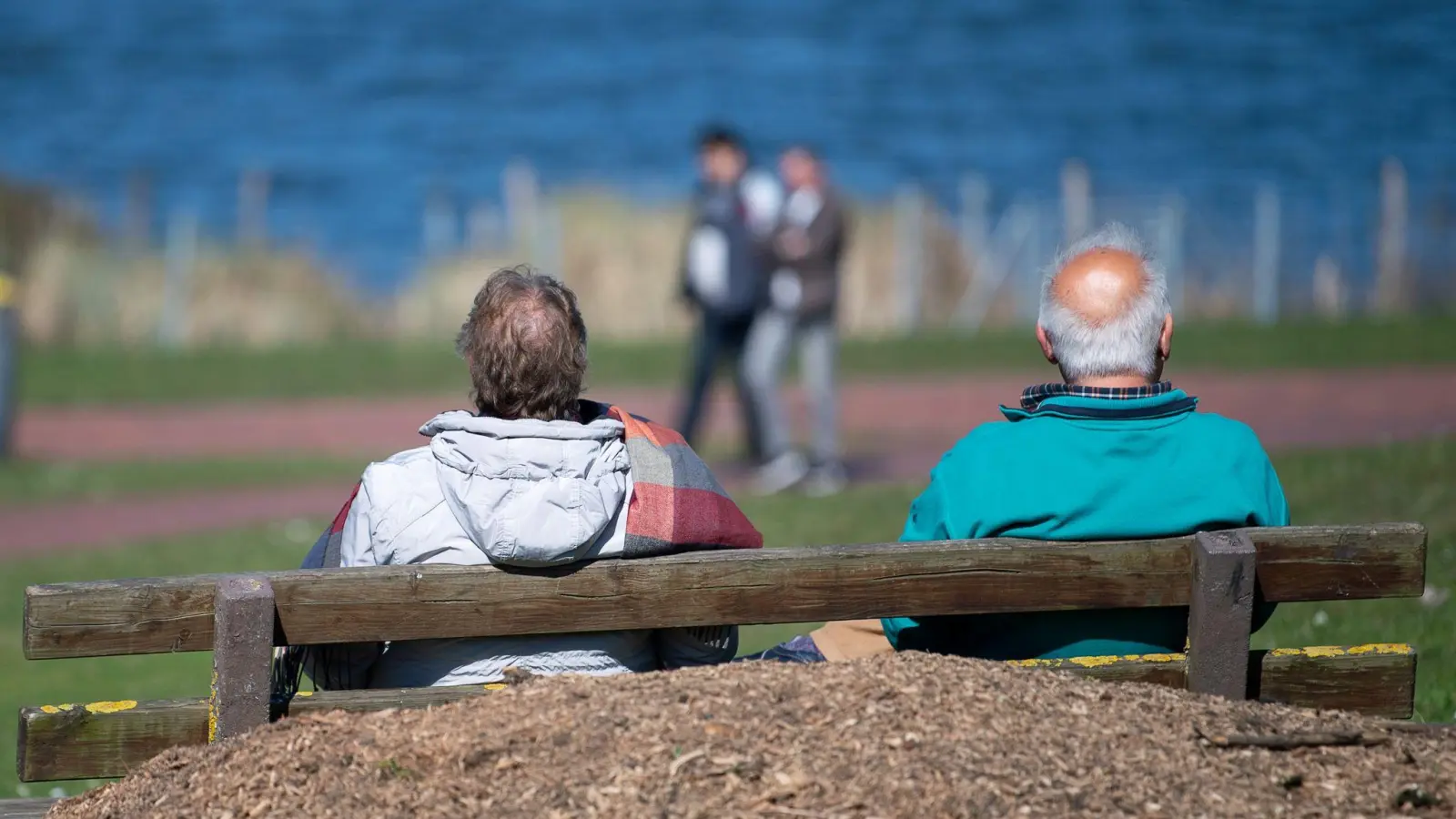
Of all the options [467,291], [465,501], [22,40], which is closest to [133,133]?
[22,40]

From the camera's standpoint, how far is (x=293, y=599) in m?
3.28

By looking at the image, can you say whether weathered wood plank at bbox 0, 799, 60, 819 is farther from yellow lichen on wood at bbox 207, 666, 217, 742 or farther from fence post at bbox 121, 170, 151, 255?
fence post at bbox 121, 170, 151, 255

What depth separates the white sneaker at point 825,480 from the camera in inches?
459

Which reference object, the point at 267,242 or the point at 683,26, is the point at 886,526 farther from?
the point at 683,26

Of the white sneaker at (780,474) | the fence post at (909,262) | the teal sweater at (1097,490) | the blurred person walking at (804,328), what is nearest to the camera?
the teal sweater at (1097,490)

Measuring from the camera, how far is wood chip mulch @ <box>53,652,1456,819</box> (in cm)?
297

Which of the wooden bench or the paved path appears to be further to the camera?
the paved path

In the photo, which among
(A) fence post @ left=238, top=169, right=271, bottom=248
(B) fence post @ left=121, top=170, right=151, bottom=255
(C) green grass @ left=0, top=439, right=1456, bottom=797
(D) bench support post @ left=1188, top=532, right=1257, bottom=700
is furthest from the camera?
(A) fence post @ left=238, top=169, right=271, bottom=248

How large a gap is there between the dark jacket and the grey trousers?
0.12 m

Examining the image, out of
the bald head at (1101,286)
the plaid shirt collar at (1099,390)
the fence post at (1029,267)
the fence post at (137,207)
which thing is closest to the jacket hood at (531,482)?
the plaid shirt collar at (1099,390)

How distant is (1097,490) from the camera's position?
361 centimetres

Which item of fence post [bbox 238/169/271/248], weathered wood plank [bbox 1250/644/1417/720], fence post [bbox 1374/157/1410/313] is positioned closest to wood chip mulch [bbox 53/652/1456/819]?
weathered wood plank [bbox 1250/644/1417/720]

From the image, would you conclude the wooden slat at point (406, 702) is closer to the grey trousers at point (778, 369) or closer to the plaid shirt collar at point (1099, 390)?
the plaid shirt collar at point (1099, 390)

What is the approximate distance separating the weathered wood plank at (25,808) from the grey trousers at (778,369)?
8.49 metres
